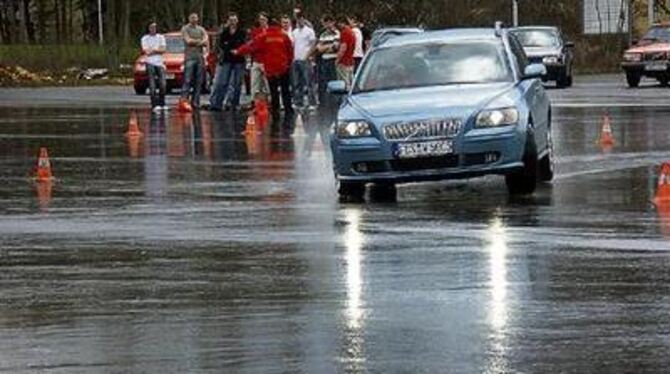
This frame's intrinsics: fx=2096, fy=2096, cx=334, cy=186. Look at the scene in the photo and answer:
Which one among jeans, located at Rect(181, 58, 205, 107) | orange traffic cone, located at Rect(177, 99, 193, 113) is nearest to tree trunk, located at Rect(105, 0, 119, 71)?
jeans, located at Rect(181, 58, 205, 107)

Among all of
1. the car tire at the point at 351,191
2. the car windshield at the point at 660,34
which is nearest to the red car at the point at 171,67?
the car windshield at the point at 660,34

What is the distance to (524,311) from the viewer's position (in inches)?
423

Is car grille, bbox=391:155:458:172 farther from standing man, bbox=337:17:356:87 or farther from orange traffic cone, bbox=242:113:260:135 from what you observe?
standing man, bbox=337:17:356:87

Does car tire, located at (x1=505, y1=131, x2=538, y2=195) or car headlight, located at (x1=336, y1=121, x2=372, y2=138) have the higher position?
car headlight, located at (x1=336, y1=121, x2=372, y2=138)

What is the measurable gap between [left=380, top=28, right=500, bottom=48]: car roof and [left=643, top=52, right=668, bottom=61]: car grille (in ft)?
105

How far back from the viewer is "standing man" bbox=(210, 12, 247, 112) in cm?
3766

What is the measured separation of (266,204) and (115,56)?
57.0 meters

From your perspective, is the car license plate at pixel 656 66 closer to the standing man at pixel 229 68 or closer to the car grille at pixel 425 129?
the standing man at pixel 229 68

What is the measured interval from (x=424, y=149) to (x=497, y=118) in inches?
27.1

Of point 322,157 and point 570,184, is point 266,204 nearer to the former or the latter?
point 570,184

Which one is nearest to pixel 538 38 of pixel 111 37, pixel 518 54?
pixel 111 37

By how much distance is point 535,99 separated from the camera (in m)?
19.5

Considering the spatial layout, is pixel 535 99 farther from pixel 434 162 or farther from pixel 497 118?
pixel 434 162

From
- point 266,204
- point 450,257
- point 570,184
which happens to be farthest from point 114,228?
point 570,184
